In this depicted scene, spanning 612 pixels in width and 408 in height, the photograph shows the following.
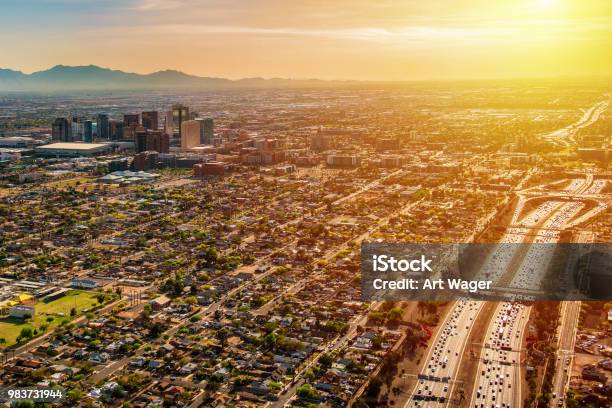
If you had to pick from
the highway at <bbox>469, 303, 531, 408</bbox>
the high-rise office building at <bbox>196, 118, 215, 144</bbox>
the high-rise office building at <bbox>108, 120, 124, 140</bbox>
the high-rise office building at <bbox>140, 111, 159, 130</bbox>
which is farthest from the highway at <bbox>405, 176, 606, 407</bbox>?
the high-rise office building at <bbox>108, 120, 124, 140</bbox>

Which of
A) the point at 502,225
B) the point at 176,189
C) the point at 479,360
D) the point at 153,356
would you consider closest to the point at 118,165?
the point at 176,189

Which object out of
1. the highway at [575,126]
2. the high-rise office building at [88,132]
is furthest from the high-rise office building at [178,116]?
the highway at [575,126]

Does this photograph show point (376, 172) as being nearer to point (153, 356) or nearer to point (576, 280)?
point (576, 280)

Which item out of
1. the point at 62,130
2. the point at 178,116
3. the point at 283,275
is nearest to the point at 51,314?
the point at 283,275

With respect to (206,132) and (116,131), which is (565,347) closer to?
(206,132)

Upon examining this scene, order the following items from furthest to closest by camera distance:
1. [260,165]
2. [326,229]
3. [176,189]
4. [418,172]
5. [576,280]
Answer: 1. [260,165]
2. [418,172]
3. [176,189]
4. [326,229]
5. [576,280]

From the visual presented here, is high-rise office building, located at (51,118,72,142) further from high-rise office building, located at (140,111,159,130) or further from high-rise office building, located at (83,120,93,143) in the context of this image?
high-rise office building, located at (140,111,159,130)
